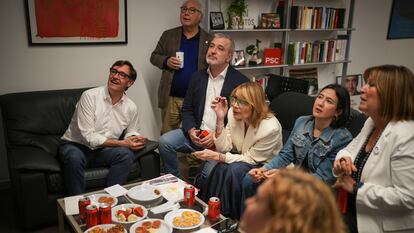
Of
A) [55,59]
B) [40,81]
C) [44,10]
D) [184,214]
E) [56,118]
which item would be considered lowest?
[184,214]

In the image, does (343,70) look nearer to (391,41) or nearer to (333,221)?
(391,41)

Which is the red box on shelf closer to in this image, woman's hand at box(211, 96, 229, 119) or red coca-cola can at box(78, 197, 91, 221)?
woman's hand at box(211, 96, 229, 119)

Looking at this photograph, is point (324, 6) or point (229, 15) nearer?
point (229, 15)

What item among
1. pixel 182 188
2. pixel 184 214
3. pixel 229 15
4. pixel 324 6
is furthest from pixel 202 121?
pixel 324 6

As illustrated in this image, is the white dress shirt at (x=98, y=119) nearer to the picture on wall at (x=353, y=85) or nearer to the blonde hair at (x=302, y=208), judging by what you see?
the blonde hair at (x=302, y=208)

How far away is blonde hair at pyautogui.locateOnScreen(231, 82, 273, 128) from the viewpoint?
2420 mm

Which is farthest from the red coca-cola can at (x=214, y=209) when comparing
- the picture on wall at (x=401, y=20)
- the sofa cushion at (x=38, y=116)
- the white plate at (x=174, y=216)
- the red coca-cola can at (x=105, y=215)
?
the picture on wall at (x=401, y=20)

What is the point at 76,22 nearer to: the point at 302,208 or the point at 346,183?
the point at 346,183

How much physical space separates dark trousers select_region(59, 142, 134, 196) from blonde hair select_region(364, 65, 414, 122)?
1826mm

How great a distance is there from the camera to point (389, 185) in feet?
5.56

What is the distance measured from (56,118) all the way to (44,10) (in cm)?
94

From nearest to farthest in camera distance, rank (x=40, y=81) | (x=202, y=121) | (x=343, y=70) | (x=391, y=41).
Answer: (x=202, y=121) → (x=40, y=81) → (x=343, y=70) → (x=391, y=41)

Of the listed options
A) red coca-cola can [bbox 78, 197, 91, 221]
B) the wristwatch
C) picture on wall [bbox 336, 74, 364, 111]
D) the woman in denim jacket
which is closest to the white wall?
red coca-cola can [bbox 78, 197, 91, 221]

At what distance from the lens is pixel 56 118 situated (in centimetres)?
299
